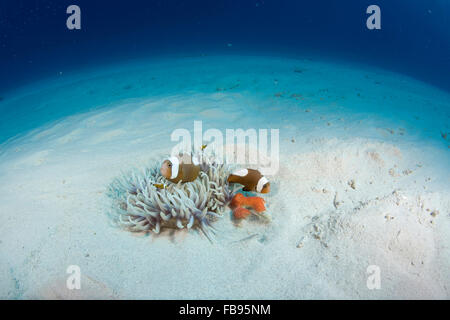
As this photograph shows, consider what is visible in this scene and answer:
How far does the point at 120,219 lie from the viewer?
2502 mm

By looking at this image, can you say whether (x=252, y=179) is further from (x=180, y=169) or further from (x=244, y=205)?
(x=180, y=169)

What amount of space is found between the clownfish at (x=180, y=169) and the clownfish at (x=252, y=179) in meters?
0.41

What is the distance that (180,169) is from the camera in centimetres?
244

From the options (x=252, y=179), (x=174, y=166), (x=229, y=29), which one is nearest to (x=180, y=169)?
(x=174, y=166)

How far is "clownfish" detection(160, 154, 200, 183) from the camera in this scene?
2.38m

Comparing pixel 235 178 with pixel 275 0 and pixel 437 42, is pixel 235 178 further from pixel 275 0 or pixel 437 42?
pixel 275 0

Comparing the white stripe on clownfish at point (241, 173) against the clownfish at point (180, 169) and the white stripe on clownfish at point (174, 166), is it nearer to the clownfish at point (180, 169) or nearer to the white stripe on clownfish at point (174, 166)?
the clownfish at point (180, 169)

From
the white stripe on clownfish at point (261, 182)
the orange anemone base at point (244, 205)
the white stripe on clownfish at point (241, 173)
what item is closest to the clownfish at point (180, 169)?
the white stripe on clownfish at point (241, 173)

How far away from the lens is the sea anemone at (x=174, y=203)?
2453 millimetres

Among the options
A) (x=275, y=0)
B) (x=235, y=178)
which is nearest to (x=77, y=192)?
(x=235, y=178)

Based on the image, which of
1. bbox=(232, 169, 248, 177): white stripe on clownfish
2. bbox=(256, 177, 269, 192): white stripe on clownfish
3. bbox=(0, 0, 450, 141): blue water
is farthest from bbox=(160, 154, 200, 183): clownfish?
bbox=(0, 0, 450, 141): blue water

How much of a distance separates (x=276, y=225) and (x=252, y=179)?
1.79 ft

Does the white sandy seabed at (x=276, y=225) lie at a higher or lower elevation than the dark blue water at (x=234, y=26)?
lower
